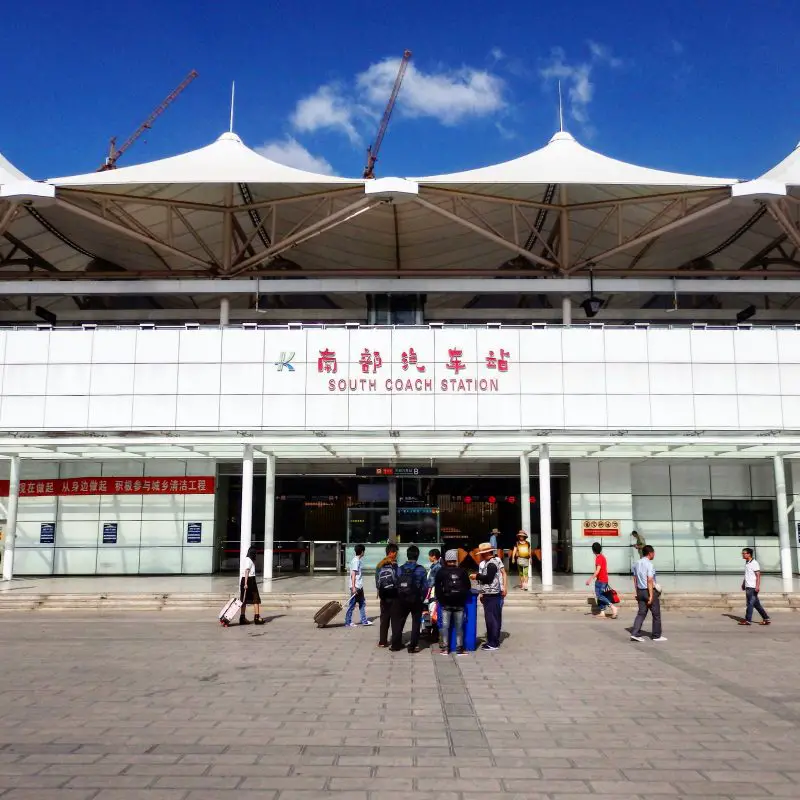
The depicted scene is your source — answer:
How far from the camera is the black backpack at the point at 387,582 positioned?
11266 millimetres

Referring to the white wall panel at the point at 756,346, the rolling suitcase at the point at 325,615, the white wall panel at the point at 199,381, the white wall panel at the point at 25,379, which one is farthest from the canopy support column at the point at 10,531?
the white wall panel at the point at 756,346

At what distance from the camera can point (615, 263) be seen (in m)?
32.8

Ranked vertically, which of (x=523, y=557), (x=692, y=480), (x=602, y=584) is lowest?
(x=602, y=584)

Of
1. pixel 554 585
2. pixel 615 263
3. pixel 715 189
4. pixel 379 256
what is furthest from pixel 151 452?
pixel 615 263

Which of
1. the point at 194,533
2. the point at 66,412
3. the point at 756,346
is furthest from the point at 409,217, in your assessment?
the point at 66,412

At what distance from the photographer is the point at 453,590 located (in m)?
10.8

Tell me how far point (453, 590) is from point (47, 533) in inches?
640

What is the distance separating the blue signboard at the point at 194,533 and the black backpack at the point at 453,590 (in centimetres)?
1330

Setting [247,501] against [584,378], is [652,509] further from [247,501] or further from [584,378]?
[247,501]

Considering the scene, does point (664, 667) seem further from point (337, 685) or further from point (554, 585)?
point (554, 585)

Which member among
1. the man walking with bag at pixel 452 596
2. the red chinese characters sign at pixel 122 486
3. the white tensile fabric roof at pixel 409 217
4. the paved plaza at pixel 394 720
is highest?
the white tensile fabric roof at pixel 409 217

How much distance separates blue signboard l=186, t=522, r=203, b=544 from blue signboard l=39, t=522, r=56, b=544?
3.99 metres

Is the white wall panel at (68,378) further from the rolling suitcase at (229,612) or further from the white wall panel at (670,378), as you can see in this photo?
the white wall panel at (670,378)

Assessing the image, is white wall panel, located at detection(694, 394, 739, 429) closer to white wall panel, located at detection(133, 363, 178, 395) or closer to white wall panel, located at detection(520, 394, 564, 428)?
white wall panel, located at detection(520, 394, 564, 428)
